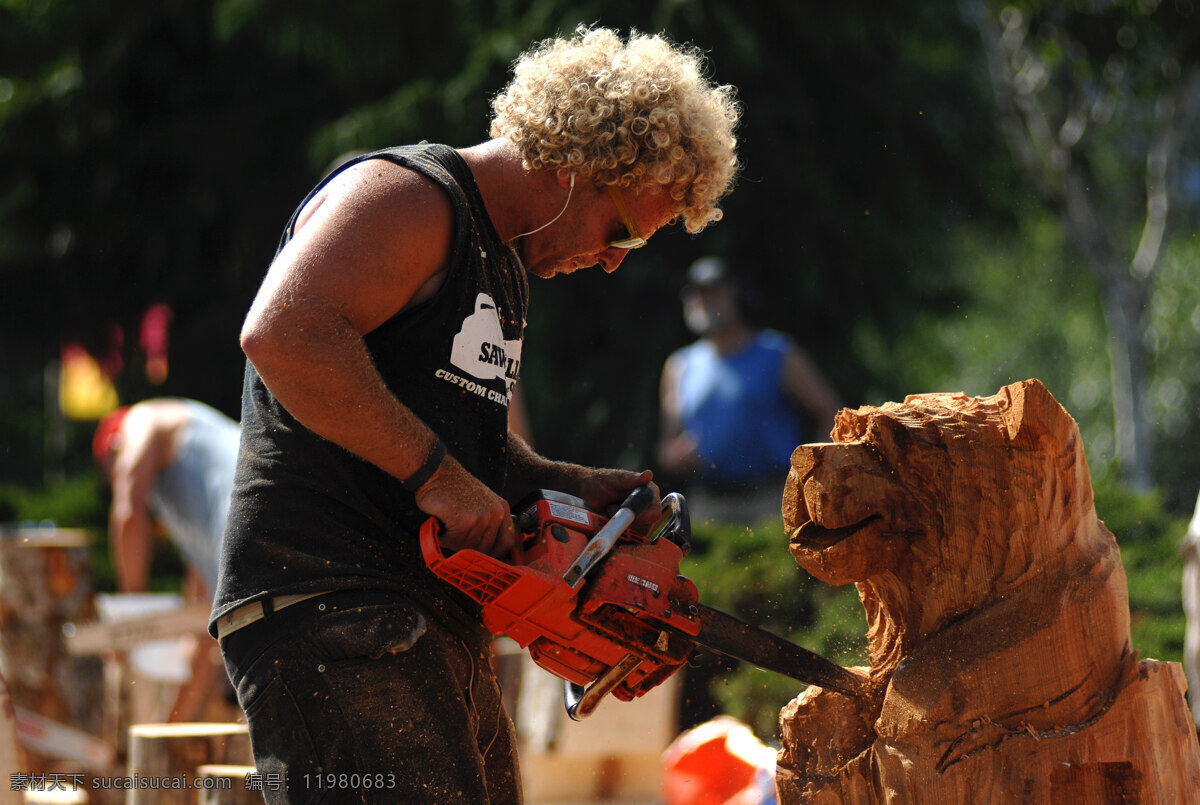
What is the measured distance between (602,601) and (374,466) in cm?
44

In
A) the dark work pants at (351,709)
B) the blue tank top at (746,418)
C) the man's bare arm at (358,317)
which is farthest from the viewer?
the blue tank top at (746,418)

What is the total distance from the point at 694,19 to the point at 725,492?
133 inches

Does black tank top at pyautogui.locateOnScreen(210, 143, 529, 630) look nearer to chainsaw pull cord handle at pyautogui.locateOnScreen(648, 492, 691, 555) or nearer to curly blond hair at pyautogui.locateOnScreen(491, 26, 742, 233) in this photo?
curly blond hair at pyautogui.locateOnScreen(491, 26, 742, 233)

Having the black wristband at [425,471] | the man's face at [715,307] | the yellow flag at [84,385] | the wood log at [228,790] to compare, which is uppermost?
the black wristband at [425,471]

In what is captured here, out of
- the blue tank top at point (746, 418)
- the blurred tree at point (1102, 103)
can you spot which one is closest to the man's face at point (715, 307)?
the blue tank top at point (746, 418)

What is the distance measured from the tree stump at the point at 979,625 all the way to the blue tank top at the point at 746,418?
10.7 feet

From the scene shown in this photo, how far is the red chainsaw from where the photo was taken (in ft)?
6.08

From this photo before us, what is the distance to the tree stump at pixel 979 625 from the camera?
193 cm

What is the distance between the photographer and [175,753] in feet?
10.3

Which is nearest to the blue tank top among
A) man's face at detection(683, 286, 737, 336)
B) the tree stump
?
man's face at detection(683, 286, 737, 336)

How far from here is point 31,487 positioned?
1519cm

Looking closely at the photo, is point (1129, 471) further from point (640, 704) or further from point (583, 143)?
point (583, 143)

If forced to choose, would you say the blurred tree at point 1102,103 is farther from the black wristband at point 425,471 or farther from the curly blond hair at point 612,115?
the black wristband at point 425,471

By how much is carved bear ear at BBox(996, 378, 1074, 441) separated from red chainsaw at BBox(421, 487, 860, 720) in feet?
1.81
